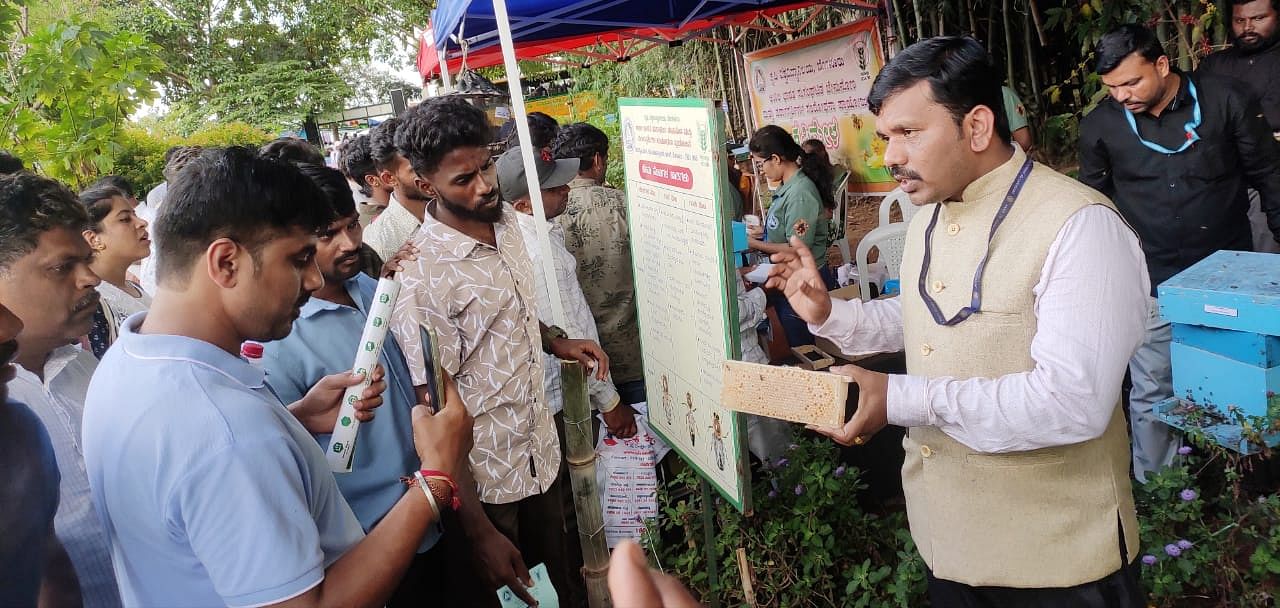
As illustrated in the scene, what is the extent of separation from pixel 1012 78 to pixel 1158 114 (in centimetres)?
287

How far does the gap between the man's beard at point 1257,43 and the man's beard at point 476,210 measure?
11.2 ft

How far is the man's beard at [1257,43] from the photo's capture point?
11.0 ft

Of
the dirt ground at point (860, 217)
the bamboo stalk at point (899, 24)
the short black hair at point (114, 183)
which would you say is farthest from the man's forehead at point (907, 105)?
the dirt ground at point (860, 217)

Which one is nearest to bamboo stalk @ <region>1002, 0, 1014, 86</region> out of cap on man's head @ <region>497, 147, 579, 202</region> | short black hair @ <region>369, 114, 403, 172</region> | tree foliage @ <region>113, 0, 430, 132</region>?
cap on man's head @ <region>497, 147, 579, 202</region>

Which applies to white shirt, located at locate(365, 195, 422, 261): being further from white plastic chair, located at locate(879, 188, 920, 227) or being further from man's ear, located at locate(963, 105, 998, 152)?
white plastic chair, located at locate(879, 188, 920, 227)

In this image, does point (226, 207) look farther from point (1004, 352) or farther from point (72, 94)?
point (72, 94)

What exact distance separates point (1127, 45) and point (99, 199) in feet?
12.6

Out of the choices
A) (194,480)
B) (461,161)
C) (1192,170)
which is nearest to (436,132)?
(461,161)

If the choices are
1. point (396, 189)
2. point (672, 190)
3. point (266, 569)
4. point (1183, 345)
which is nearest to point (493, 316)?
point (672, 190)

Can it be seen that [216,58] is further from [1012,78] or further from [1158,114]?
[1158,114]

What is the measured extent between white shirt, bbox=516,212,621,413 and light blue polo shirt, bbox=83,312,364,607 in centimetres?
176

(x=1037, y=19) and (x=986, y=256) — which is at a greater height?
(x=1037, y=19)

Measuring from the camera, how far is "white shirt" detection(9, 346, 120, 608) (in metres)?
1.15

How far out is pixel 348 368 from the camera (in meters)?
1.97
